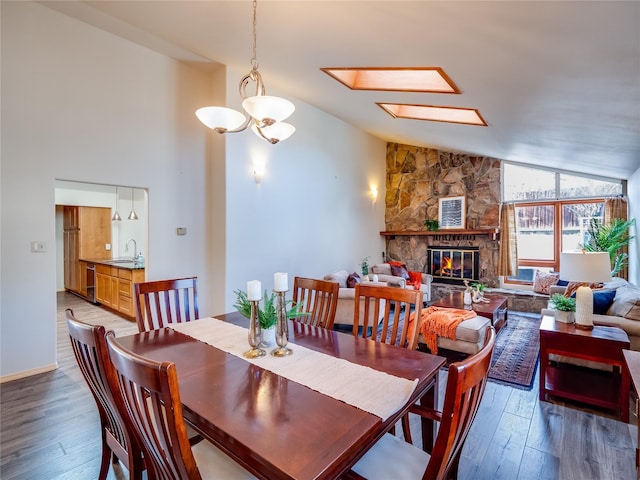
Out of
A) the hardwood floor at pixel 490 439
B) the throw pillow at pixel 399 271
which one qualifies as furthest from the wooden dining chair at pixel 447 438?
the throw pillow at pixel 399 271

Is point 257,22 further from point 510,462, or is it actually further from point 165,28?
point 510,462

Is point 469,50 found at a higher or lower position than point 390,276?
higher

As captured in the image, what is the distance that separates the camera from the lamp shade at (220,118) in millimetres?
2096

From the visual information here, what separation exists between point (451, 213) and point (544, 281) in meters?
2.10

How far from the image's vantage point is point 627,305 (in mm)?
2949

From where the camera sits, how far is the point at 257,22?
2855 millimetres

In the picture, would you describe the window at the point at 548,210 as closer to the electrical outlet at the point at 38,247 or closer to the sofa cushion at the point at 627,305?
the sofa cushion at the point at 627,305

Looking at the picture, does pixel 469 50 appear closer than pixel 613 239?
Yes

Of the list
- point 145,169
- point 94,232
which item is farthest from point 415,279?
point 94,232

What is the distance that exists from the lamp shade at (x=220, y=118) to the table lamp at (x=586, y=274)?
293 centimetres

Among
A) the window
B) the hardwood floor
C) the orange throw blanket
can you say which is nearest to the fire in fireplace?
the window

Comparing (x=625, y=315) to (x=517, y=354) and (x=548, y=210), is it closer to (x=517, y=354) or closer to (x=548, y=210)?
(x=517, y=354)

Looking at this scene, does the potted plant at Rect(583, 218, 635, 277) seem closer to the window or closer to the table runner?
the window

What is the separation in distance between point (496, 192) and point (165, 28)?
606 cm
